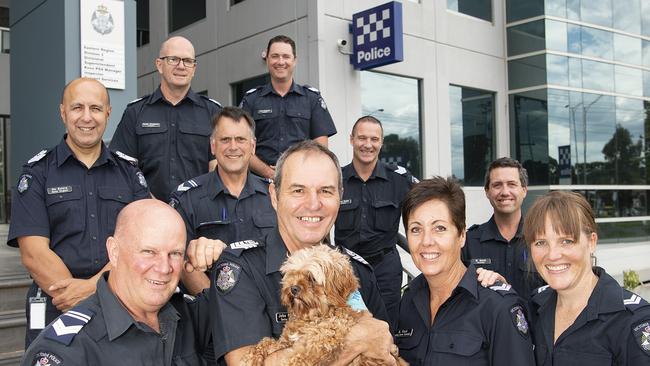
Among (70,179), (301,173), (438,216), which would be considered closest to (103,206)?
(70,179)

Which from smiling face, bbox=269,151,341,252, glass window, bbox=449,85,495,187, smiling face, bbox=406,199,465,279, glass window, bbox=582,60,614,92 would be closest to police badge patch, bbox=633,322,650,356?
smiling face, bbox=406,199,465,279

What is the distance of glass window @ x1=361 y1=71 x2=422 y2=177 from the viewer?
33.9 feet

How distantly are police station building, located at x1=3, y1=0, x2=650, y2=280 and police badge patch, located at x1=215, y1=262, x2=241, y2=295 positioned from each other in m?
7.22

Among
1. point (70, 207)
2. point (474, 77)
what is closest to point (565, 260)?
point (70, 207)

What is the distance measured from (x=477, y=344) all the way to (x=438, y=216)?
0.54 meters

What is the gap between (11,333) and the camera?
14.0 feet

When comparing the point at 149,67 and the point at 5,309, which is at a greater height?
the point at 149,67

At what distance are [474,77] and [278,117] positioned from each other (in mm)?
7841

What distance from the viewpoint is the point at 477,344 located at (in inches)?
90.4

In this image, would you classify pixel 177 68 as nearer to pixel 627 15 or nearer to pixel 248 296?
pixel 248 296

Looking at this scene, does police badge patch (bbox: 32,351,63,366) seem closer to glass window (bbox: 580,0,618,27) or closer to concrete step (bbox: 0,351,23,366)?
concrete step (bbox: 0,351,23,366)

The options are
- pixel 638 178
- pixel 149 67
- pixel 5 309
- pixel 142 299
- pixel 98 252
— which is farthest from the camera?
pixel 638 178

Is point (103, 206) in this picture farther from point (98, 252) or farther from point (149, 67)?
point (149, 67)

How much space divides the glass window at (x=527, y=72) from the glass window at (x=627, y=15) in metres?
3.31
